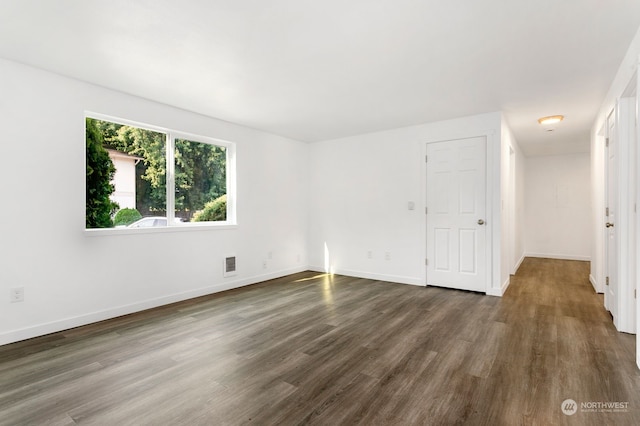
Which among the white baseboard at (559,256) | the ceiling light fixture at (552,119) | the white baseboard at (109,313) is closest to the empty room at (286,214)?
the white baseboard at (109,313)

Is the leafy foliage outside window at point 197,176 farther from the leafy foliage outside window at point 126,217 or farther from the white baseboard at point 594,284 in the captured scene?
the white baseboard at point 594,284

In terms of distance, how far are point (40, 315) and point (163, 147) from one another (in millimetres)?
2193

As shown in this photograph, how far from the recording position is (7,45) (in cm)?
248

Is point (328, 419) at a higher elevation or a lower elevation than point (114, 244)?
lower

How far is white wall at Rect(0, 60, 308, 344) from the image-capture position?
2746 mm

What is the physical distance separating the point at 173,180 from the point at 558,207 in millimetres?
8388

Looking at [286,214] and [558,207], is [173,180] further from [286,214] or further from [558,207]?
[558,207]

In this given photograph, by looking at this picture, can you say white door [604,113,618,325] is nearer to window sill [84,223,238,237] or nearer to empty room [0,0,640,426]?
empty room [0,0,640,426]

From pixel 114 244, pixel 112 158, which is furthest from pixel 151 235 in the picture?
pixel 112 158

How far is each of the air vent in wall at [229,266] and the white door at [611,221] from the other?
449 centimetres

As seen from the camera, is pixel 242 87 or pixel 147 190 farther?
pixel 147 190

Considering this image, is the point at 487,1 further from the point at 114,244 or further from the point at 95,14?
the point at 114,244

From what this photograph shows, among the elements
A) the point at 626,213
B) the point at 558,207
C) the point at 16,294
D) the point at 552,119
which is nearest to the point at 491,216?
the point at 626,213

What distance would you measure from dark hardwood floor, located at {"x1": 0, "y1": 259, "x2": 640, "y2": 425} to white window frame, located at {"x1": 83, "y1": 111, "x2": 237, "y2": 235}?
962 mm
